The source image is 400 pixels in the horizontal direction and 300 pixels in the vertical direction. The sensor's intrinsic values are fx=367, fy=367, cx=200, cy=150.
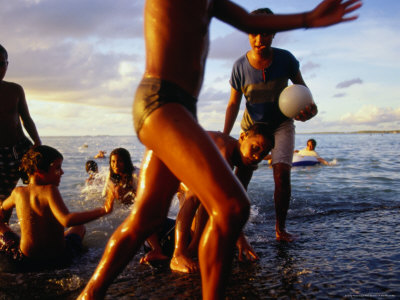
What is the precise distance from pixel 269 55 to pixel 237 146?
1.46m

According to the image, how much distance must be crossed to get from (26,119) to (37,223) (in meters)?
2.07

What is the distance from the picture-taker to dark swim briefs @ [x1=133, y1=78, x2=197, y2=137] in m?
2.18

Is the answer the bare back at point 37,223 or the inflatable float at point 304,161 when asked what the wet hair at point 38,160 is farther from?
the inflatable float at point 304,161

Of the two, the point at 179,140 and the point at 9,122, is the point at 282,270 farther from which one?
the point at 9,122

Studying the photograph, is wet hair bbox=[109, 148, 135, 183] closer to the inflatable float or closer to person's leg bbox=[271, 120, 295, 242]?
person's leg bbox=[271, 120, 295, 242]

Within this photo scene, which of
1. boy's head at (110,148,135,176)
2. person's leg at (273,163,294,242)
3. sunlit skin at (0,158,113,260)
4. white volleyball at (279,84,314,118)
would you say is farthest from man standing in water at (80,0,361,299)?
boy's head at (110,148,135,176)

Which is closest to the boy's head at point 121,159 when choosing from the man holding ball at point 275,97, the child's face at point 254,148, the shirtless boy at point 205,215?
the man holding ball at point 275,97

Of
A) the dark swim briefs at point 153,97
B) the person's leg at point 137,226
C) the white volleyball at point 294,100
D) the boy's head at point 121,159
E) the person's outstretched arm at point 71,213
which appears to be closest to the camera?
the dark swim briefs at point 153,97

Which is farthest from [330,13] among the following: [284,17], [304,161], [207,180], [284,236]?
[304,161]

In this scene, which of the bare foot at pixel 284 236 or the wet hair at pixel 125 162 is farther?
the wet hair at pixel 125 162

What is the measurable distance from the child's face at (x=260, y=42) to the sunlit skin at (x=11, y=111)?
3.22 m

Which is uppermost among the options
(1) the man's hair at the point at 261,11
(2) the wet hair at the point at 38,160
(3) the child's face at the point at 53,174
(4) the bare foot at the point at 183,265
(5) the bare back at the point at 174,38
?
(1) the man's hair at the point at 261,11

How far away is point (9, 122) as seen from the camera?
16.5ft

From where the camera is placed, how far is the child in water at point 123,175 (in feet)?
21.7
